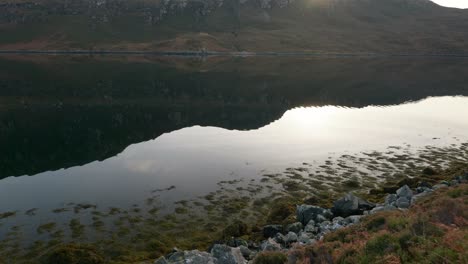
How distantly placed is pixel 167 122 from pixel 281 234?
5336 cm

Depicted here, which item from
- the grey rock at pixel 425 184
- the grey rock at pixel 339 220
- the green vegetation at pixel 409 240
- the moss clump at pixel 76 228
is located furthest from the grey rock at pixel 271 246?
the grey rock at pixel 425 184

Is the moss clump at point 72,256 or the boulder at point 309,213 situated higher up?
the boulder at point 309,213

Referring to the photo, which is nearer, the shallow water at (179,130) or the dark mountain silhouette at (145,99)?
the shallow water at (179,130)

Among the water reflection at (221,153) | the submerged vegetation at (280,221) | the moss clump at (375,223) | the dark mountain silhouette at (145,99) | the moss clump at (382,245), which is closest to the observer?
the moss clump at (382,245)

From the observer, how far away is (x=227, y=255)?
23.2 meters

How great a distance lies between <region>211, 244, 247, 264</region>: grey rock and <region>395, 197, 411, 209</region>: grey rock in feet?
45.9

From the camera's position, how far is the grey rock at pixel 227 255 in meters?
22.9

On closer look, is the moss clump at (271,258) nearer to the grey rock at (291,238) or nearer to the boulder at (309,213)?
the grey rock at (291,238)

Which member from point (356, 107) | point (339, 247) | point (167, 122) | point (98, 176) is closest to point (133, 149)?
point (98, 176)

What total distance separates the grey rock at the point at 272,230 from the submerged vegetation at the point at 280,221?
1.61 ft

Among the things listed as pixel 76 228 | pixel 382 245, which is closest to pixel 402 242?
pixel 382 245

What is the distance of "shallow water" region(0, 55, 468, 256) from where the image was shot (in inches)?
1684

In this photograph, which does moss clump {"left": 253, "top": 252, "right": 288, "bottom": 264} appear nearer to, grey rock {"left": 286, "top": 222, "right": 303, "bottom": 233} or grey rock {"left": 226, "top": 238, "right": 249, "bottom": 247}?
grey rock {"left": 226, "top": 238, "right": 249, "bottom": 247}

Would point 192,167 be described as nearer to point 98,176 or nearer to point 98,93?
point 98,176
